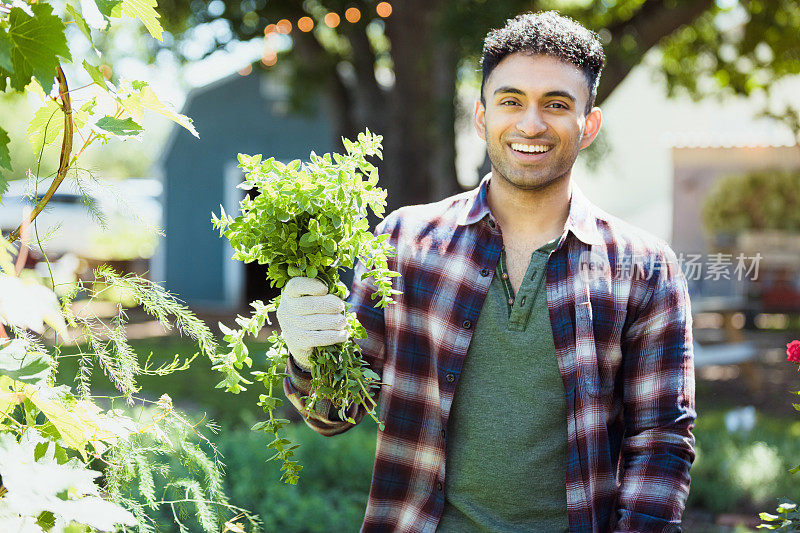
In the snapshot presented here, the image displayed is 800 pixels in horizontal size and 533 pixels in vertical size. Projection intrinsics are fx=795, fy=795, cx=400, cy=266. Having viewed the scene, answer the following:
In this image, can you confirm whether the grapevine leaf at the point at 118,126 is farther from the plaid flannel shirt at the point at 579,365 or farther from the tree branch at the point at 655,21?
the tree branch at the point at 655,21

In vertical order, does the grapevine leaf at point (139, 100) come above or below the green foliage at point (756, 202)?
below

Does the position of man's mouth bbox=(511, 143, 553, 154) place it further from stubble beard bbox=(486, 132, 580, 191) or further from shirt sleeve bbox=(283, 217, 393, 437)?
shirt sleeve bbox=(283, 217, 393, 437)

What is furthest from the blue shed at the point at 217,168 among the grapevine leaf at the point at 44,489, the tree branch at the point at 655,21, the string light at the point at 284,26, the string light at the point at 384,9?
the grapevine leaf at the point at 44,489

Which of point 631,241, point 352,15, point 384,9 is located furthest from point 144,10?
point 352,15

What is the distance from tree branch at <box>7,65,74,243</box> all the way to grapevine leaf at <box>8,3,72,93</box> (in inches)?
3.5

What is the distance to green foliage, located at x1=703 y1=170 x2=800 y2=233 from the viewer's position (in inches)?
312

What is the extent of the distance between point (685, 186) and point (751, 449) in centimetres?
346

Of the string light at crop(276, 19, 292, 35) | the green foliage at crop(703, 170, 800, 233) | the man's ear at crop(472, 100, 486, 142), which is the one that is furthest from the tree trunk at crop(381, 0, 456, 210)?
the man's ear at crop(472, 100, 486, 142)

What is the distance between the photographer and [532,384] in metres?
1.86

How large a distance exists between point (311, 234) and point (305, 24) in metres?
6.35

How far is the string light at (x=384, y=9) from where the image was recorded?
664cm

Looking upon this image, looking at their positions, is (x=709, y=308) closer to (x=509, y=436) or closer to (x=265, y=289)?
(x=509, y=436)

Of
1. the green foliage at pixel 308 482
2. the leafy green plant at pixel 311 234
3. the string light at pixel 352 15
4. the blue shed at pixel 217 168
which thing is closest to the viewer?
the leafy green plant at pixel 311 234

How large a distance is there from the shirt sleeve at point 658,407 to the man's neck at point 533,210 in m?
0.27
